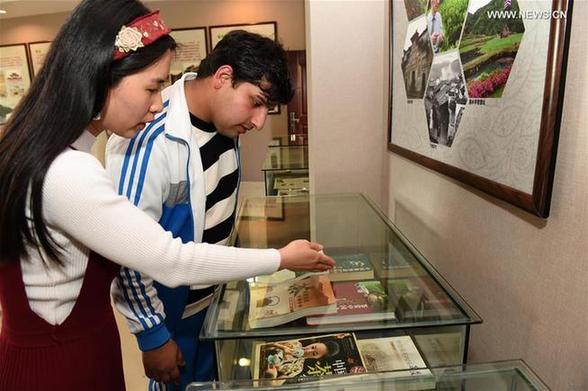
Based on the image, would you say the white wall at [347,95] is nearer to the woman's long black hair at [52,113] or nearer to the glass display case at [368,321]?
the glass display case at [368,321]

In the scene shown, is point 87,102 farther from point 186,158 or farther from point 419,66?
point 419,66

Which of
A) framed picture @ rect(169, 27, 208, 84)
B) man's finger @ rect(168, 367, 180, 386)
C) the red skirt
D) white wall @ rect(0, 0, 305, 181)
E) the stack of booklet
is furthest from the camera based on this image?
framed picture @ rect(169, 27, 208, 84)

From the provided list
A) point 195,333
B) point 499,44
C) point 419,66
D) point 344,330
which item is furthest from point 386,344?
point 419,66

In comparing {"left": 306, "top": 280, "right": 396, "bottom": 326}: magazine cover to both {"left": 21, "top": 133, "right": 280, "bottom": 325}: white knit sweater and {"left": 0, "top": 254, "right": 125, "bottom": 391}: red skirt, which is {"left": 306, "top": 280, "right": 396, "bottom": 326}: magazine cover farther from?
{"left": 0, "top": 254, "right": 125, "bottom": 391}: red skirt

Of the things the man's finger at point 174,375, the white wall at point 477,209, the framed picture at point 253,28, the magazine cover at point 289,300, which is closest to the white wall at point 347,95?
the white wall at point 477,209

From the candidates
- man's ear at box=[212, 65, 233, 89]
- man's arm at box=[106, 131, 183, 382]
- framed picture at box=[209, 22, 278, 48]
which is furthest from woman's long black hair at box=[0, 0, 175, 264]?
framed picture at box=[209, 22, 278, 48]

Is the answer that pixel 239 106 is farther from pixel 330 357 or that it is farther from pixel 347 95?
pixel 347 95

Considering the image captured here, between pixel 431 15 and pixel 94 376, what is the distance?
1363mm

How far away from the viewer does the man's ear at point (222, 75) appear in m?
1.10

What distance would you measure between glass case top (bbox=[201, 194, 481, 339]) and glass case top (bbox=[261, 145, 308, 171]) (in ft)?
2.87

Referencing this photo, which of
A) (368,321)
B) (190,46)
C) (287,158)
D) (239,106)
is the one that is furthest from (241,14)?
(368,321)

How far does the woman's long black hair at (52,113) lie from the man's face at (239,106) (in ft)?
1.13

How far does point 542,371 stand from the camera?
908 millimetres

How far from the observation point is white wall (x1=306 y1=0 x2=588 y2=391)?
774 mm
